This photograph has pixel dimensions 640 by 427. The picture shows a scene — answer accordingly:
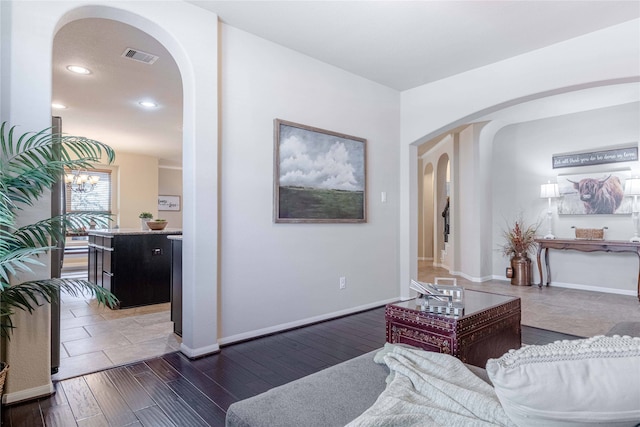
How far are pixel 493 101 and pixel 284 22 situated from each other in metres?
2.24

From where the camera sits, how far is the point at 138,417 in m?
1.88

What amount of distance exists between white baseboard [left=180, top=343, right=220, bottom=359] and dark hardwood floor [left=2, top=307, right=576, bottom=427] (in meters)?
0.04

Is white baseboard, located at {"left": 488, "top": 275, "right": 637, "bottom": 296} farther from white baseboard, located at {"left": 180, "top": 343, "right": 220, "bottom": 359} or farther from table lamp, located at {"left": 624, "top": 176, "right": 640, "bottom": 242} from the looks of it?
white baseboard, located at {"left": 180, "top": 343, "right": 220, "bottom": 359}

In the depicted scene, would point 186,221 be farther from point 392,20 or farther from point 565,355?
point 565,355

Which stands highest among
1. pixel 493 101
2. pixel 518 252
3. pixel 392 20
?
pixel 392 20

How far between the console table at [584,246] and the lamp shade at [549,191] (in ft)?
2.28

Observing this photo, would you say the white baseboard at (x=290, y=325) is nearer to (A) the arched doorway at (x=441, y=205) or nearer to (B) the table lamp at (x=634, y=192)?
(B) the table lamp at (x=634, y=192)

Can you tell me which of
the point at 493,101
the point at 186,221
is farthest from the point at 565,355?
the point at 493,101

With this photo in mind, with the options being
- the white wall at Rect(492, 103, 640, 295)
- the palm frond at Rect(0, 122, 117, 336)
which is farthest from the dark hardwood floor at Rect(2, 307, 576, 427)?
the white wall at Rect(492, 103, 640, 295)

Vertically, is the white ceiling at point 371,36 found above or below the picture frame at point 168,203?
above

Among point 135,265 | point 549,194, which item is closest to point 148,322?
point 135,265

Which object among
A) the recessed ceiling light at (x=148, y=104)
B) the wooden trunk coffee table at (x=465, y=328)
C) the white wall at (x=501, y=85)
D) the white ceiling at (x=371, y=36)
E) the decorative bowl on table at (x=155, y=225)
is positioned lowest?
the wooden trunk coffee table at (x=465, y=328)

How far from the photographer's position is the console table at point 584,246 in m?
4.63

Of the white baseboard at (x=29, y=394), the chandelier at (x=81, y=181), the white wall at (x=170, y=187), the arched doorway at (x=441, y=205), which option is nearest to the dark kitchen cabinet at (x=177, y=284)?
the white baseboard at (x=29, y=394)
